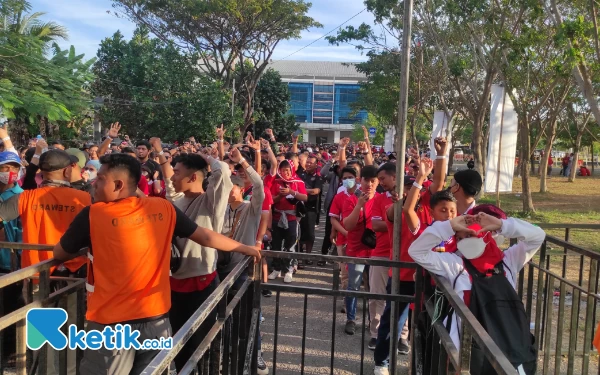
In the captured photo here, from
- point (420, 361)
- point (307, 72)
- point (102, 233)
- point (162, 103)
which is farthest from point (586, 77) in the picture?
point (307, 72)

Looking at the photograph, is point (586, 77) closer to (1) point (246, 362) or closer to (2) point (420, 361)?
(2) point (420, 361)

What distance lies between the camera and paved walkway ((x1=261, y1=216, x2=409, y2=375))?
463 cm

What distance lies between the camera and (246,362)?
3.30 metres

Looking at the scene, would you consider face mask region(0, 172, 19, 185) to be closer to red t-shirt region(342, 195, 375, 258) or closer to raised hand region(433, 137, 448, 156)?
red t-shirt region(342, 195, 375, 258)

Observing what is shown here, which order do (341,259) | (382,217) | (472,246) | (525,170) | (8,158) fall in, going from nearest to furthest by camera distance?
(472,246), (341,259), (8,158), (382,217), (525,170)

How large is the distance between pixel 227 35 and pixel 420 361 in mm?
24425

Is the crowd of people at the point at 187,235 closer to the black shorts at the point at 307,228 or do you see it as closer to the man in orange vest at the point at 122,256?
the man in orange vest at the point at 122,256

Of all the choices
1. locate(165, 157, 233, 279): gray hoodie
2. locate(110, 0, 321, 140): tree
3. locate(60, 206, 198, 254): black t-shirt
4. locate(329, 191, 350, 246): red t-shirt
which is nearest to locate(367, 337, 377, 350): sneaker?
locate(329, 191, 350, 246): red t-shirt

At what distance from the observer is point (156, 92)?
27.3m

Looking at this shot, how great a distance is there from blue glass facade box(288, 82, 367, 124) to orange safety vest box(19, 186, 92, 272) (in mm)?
72465

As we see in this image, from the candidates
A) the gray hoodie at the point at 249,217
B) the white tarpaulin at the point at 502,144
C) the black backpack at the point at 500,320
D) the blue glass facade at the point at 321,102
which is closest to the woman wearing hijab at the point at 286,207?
the gray hoodie at the point at 249,217

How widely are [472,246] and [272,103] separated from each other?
34731 mm

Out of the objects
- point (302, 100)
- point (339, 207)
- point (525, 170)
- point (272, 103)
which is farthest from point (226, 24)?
point (302, 100)

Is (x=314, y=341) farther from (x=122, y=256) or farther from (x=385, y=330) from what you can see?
(x=122, y=256)
